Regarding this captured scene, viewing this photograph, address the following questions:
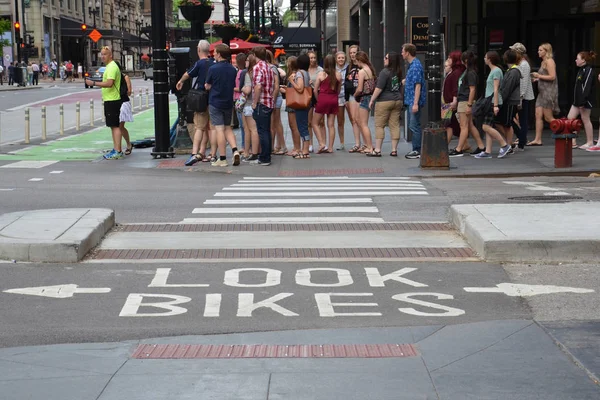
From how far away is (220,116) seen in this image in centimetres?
1656

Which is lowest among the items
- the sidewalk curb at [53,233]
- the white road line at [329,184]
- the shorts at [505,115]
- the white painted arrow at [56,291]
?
the white road line at [329,184]

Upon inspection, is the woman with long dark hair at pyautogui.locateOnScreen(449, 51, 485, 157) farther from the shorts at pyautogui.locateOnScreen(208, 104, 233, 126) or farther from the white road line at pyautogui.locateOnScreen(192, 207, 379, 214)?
the white road line at pyautogui.locateOnScreen(192, 207, 379, 214)

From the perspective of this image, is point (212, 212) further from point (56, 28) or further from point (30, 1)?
point (56, 28)

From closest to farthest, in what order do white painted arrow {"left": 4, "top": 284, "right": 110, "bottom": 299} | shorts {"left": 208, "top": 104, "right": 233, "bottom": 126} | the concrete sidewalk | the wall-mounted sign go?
the concrete sidewalk < white painted arrow {"left": 4, "top": 284, "right": 110, "bottom": 299} < shorts {"left": 208, "top": 104, "right": 233, "bottom": 126} < the wall-mounted sign

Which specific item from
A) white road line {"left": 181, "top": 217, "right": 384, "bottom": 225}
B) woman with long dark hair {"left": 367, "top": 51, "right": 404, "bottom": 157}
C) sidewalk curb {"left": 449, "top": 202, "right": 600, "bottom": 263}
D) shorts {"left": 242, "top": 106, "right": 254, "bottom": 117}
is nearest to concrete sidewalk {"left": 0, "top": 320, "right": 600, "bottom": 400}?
sidewalk curb {"left": 449, "top": 202, "right": 600, "bottom": 263}

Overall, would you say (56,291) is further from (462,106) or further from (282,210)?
(462,106)

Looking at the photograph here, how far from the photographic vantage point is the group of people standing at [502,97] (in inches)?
672

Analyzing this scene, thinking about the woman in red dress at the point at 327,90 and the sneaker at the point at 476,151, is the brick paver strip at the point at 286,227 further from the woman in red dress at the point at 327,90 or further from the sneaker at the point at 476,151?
the woman in red dress at the point at 327,90

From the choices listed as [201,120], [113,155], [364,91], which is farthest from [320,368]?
[113,155]

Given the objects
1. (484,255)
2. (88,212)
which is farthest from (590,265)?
(88,212)

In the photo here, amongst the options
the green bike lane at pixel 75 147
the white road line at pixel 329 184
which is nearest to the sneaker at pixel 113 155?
the green bike lane at pixel 75 147

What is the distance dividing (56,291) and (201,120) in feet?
32.7

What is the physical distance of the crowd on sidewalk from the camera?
16.8m

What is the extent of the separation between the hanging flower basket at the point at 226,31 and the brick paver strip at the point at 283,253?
2265cm
